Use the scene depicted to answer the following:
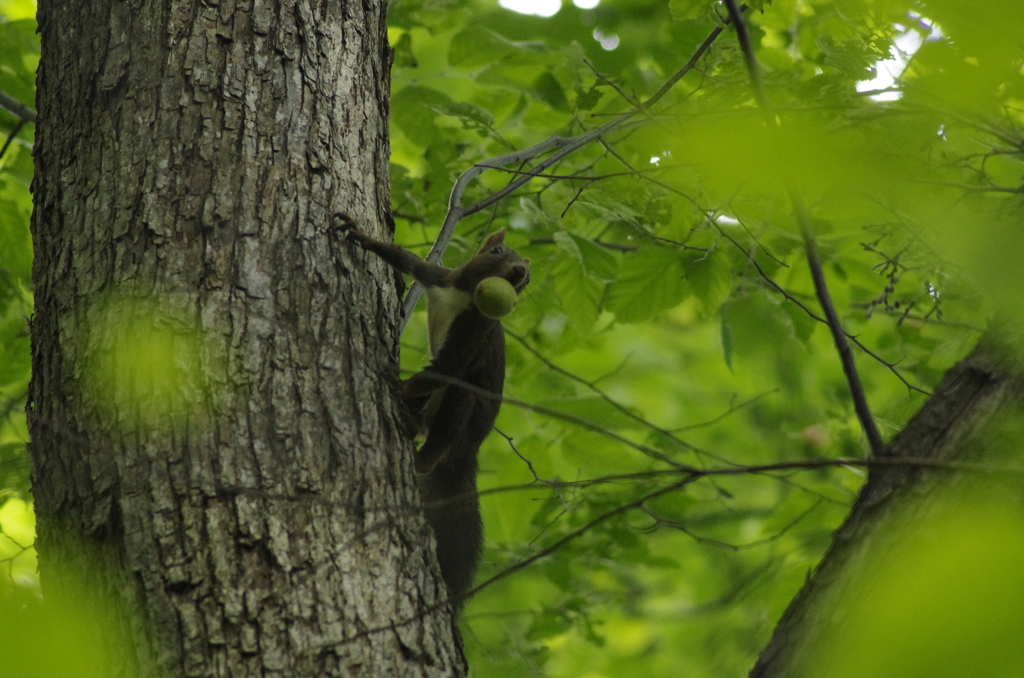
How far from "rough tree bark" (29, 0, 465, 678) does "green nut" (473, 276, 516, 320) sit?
0.26m

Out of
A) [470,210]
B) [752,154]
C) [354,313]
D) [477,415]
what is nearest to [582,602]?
[477,415]

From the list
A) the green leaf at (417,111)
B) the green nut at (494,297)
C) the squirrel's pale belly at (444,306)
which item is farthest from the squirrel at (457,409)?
the green leaf at (417,111)

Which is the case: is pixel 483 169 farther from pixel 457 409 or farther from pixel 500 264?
pixel 457 409

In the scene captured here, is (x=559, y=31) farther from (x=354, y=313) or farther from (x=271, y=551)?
(x=271, y=551)

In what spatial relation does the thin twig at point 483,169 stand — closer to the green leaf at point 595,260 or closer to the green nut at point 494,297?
the green nut at point 494,297

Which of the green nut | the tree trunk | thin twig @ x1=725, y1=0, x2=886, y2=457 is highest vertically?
the green nut

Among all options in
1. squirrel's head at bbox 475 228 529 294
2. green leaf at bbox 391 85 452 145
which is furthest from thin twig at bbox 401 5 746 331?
green leaf at bbox 391 85 452 145

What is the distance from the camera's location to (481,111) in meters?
3.26

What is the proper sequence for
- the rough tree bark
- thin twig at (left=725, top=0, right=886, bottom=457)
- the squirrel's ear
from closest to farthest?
thin twig at (left=725, top=0, right=886, bottom=457) < the rough tree bark < the squirrel's ear

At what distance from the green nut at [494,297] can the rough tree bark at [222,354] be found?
0.26 m

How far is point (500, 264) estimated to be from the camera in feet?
10.8

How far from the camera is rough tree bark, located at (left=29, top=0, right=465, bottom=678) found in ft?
5.68

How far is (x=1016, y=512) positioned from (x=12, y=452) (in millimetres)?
3294

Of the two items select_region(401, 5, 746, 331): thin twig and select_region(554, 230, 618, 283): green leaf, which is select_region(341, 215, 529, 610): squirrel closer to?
select_region(401, 5, 746, 331): thin twig
